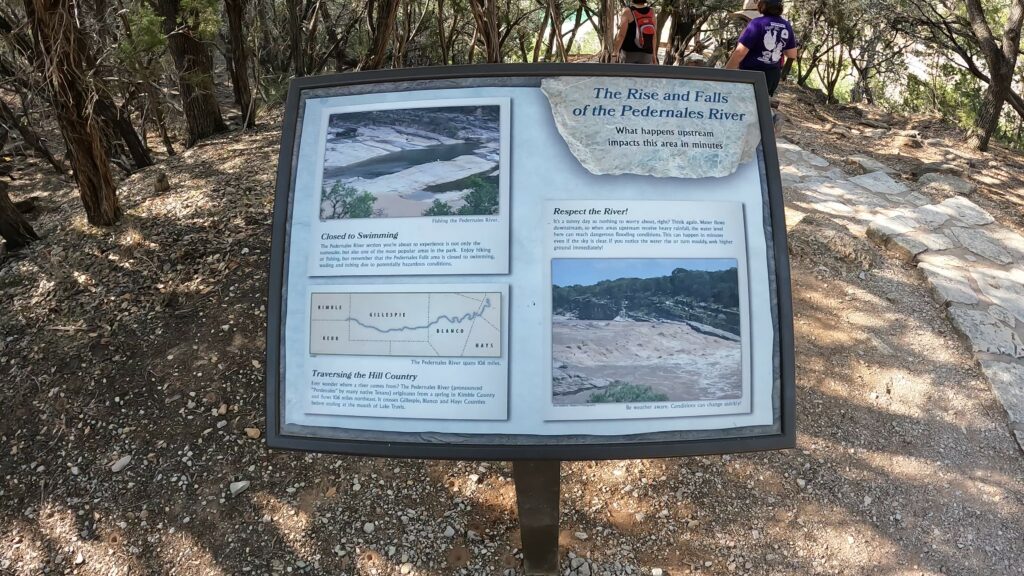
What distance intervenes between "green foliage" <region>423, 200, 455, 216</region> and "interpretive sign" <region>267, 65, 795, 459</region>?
0.5 inches

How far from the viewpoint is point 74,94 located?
10.9 ft

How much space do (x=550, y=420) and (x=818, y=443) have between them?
1727mm

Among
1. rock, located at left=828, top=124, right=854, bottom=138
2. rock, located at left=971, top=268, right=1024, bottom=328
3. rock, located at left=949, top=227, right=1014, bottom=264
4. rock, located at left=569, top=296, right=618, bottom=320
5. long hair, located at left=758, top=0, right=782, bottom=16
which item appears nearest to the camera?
rock, located at left=569, top=296, right=618, bottom=320

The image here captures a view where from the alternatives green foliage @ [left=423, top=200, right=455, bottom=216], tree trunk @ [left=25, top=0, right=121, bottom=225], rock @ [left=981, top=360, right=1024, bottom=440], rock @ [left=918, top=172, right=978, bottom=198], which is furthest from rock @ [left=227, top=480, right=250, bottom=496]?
rock @ [left=918, top=172, right=978, bottom=198]

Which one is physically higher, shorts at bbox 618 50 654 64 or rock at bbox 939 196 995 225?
shorts at bbox 618 50 654 64

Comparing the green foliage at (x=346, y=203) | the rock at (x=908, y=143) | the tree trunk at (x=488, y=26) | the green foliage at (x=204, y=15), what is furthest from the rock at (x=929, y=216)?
the green foliage at (x=204, y=15)

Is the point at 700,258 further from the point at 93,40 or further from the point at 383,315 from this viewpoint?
the point at 93,40

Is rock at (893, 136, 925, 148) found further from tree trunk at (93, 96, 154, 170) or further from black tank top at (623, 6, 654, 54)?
tree trunk at (93, 96, 154, 170)

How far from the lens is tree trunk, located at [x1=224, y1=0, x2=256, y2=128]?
17.4ft

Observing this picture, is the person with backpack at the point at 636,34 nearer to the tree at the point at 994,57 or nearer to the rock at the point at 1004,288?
the rock at the point at 1004,288

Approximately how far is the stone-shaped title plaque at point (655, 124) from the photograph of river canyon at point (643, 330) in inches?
9.9

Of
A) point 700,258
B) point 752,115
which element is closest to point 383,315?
point 700,258

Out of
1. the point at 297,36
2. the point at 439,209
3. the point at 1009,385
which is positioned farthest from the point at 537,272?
the point at 297,36

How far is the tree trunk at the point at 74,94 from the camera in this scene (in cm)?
296
